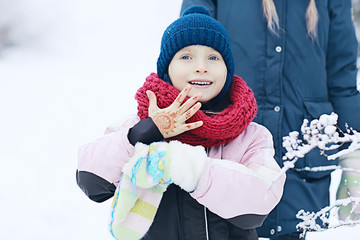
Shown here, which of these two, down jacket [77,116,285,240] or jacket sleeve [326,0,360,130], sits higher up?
jacket sleeve [326,0,360,130]

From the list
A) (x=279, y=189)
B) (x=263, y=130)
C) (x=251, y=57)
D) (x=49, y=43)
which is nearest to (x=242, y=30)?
(x=251, y=57)

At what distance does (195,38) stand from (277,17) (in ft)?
1.87

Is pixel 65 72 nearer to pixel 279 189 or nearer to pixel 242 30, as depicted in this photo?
pixel 242 30

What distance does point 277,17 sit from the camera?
1.91 m

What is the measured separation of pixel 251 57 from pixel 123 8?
31.1 ft

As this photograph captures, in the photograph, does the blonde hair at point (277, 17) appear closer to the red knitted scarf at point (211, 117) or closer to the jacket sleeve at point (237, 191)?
the red knitted scarf at point (211, 117)

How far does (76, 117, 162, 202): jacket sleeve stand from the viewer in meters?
1.38

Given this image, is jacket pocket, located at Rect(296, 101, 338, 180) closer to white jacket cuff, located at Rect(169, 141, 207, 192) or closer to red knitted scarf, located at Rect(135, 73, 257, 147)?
red knitted scarf, located at Rect(135, 73, 257, 147)

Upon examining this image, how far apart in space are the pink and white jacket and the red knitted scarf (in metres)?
0.08

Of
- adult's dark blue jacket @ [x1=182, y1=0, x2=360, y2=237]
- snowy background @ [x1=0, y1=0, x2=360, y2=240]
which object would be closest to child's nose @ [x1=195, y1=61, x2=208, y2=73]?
adult's dark blue jacket @ [x1=182, y1=0, x2=360, y2=237]

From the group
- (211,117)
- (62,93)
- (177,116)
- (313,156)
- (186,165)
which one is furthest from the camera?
(62,93)

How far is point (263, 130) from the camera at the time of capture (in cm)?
160

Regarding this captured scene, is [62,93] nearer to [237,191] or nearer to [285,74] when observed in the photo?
[285,74]

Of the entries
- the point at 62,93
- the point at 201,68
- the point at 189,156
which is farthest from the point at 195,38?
the point at 62,93
